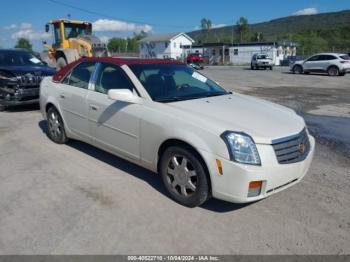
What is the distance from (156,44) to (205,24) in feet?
150

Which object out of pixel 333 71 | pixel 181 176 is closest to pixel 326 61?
pixel 333 71

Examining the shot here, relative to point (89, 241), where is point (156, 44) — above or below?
above

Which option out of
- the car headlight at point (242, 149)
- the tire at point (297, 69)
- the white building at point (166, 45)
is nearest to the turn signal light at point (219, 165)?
the car headlight at point (242, 149)

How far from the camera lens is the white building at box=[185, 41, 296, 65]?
2201 inches

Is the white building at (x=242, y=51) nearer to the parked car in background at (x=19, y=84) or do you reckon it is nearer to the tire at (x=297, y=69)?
the tire at (x=297, y=69)

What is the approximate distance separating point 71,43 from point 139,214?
16.3 metres

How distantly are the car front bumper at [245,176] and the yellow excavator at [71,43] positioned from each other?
14.7 metres

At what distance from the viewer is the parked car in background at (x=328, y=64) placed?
25.9m

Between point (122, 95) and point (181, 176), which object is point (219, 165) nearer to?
point (181, 176)

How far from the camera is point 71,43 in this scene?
60.5 ft

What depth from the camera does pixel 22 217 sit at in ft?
12.4

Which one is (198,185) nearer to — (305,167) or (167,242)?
(167,242)

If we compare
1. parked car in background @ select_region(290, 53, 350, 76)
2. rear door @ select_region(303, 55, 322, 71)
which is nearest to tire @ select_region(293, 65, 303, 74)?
parked car in background @ select_region(290, 53, 350, 76)

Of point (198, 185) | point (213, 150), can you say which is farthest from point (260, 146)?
point (198, 185)
